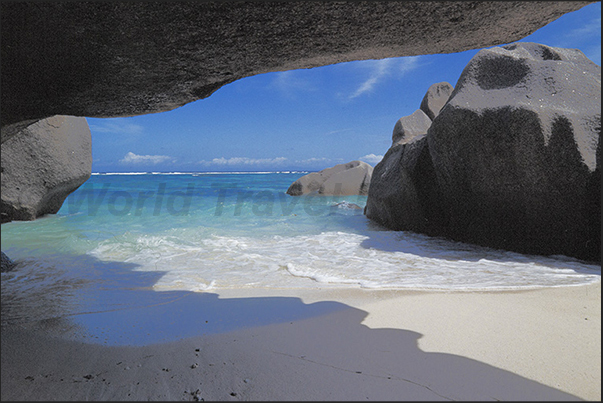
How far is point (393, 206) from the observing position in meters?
6.39

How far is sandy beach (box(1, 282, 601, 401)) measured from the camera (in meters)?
1.26

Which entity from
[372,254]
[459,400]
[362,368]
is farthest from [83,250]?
[459,400]

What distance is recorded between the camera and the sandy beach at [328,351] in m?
1.26

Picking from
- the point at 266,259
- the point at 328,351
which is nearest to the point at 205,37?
the point at 328,351

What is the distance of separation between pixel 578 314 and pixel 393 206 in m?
4.56

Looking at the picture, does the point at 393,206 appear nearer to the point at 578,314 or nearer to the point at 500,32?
the point at 578,314

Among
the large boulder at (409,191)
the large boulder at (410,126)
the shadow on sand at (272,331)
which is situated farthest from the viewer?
the large boulder at (410,126)

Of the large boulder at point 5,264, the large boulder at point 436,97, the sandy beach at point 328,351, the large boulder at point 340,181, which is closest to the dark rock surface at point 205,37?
the sandy beach at point 328,351

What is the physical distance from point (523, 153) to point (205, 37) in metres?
3.93

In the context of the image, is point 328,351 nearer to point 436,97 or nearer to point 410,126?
point 410,126

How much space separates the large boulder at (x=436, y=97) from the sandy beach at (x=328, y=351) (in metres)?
6.61

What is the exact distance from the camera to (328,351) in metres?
1.71

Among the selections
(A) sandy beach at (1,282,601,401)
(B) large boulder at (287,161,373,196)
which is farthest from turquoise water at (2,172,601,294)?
(B) large boulder at (287,161,373,196)

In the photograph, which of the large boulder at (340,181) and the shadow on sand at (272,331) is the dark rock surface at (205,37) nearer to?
the shadow on sand at (272,331)
